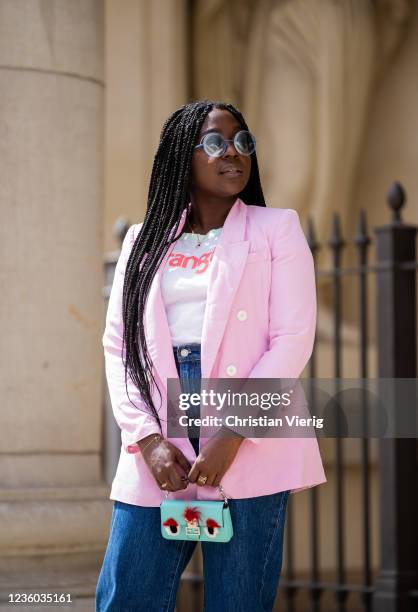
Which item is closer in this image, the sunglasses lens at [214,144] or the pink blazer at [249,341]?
the pink blazer at [249,341]

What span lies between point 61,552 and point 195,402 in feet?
4.86

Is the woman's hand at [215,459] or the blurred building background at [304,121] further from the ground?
the blurred building background at [304,121]

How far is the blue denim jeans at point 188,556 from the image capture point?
96.3 inches

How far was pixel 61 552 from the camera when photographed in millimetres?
3807

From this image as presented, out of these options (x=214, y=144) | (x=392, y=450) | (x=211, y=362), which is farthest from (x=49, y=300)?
(x=392, y=450)

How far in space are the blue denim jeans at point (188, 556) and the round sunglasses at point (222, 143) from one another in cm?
42

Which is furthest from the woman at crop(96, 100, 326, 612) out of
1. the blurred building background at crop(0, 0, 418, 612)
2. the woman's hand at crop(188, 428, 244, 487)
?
the blurred building background at crop(0, 0, 418, 612)

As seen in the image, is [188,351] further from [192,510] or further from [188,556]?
[188,556]

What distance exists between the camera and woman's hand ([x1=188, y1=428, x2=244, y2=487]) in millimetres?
2408

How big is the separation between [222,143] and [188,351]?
0.45 metres

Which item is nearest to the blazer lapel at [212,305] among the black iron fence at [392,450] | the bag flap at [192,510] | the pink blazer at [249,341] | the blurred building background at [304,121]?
the pink blazer at [249,341]

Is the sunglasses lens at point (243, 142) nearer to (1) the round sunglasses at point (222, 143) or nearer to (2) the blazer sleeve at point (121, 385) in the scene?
(1) the round sunglasses at point (222, 143)

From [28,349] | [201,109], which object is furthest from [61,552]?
[201,109]

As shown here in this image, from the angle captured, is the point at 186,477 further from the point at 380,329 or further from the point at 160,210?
the point at 380,329
